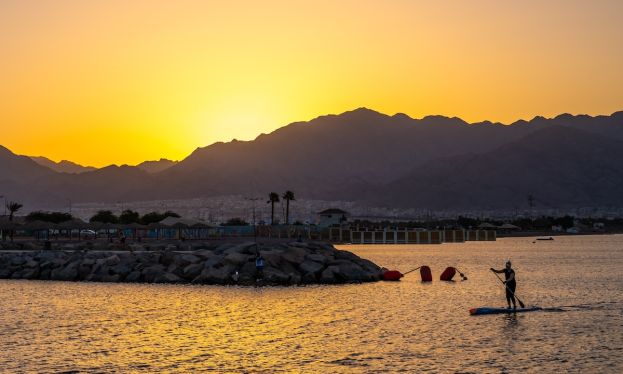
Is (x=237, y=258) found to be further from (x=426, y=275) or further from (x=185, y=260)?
(x=426, y=275)

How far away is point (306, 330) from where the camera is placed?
35344mm

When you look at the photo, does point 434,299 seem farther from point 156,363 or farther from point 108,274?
point 108,274

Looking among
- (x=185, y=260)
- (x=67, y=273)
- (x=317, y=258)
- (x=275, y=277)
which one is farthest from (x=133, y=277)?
(x=317, y=258)

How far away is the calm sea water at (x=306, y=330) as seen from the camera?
27625mm

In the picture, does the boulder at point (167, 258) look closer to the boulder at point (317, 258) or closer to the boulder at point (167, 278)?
the boulder at point (167, 278)

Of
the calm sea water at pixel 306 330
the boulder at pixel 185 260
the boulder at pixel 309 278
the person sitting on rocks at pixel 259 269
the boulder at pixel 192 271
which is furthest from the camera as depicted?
the boulder at pixel 185 260

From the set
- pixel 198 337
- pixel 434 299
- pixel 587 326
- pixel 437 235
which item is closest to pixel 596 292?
pixel 434 299

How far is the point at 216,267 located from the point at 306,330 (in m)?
26.0

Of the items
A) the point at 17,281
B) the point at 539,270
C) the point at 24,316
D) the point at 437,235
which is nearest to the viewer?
the point at 24,316

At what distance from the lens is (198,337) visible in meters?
33.6

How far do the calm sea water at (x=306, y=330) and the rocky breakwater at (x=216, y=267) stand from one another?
3.17 metres

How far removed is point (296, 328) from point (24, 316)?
1516 cm

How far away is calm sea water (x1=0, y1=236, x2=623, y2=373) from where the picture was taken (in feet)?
90.6

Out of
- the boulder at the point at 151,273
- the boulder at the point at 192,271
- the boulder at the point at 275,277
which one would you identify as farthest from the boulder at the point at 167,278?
the boulder at the point at 275,277
